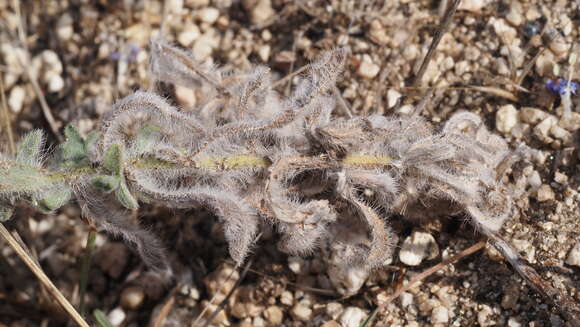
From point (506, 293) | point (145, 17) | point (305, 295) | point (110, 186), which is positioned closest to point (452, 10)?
point (506, 293)

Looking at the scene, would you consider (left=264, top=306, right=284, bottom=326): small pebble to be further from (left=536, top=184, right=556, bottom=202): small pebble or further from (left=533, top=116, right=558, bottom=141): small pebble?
(left=533, top=116, right=558, bottom=141): small pebble

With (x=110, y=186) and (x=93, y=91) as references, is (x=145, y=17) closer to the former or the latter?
(x=93, y=91)

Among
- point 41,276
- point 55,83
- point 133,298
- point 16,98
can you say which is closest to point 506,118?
point 133,298

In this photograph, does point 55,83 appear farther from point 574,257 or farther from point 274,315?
point 574,257

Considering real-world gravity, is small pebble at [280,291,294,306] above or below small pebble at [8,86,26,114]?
below

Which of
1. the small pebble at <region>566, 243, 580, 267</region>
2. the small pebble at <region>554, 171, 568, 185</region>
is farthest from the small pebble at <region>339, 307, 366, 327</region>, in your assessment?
the small pebble at <region>554, 171, 568, 185</region>

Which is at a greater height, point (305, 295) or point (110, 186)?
point (110, 186)
